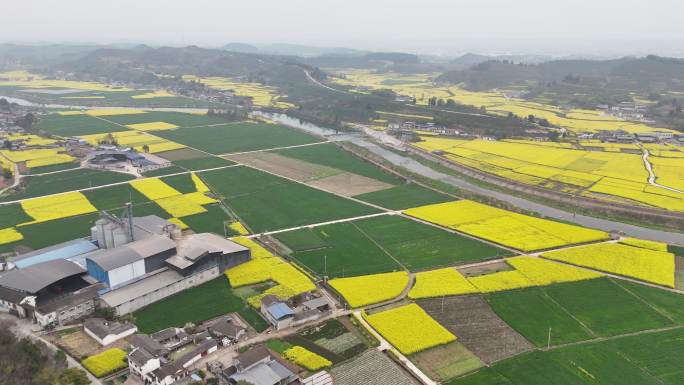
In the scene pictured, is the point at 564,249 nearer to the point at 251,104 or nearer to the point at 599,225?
the point at 599,225

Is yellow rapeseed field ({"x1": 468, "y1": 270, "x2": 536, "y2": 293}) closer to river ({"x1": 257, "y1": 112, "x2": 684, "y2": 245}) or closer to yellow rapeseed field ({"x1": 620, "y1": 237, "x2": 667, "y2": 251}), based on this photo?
yellow rapeseed field ({"x1": 620, "y1": 237, "x2": 667, "y2": 251})

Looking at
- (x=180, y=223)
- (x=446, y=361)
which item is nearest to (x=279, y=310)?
(x=446, y=361)

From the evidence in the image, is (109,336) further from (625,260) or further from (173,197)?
(625,260)

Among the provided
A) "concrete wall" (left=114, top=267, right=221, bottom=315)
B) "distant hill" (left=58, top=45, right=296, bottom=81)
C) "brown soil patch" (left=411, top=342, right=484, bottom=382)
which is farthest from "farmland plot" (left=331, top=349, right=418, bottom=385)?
"distant hill" (left=58, top=45, right=296, bottom=81)

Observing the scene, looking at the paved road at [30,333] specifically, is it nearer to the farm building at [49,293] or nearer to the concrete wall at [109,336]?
the farm building at [49,293]

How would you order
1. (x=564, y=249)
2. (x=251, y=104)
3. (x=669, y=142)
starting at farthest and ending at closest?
(x=251, y=104)
(x=669, y=142)
(x=564, y=249)

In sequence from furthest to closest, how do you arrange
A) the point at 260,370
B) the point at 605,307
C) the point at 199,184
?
1. the point at 199,184
2. the point at 605,307
3. the point at 260,370

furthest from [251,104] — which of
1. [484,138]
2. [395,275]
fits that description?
[395,275]
